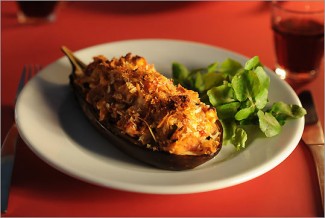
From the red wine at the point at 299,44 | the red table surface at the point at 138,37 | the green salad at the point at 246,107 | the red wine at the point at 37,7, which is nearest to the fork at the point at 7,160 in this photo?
the red table surface at the point at 138,37

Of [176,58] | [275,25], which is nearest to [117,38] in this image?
[176,58]

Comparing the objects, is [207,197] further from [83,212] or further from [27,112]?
[27,112]

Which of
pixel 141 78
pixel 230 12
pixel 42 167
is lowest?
pixel 230 12

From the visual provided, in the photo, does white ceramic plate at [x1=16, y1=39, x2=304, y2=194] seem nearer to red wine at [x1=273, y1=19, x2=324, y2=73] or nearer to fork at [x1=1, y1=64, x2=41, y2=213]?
fork at [x1=1, y1=64, x2=41, y2=213]

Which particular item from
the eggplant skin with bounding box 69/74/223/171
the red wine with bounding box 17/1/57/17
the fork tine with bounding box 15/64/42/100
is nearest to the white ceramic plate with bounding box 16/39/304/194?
the eggplant skin with bounding box 69/74/223/171

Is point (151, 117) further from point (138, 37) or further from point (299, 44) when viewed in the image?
point (138, 37)

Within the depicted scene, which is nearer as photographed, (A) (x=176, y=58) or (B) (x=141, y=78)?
(B) (x=141, y=78)

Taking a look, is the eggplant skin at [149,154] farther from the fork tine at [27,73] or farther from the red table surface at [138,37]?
the fork tine at [27,73]
